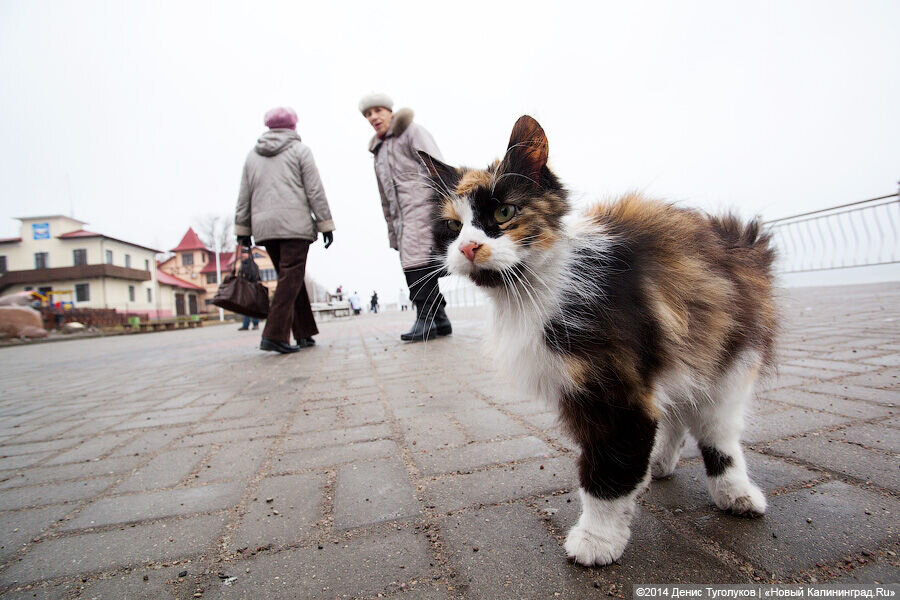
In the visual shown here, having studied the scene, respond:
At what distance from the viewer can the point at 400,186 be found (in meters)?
5.84

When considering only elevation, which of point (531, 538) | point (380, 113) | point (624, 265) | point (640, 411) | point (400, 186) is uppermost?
point (380, 113)

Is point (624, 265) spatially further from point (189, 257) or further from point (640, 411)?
point (189, 257)

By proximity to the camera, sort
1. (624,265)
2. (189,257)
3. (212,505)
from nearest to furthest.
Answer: (624,265), (212,505), (189,257)

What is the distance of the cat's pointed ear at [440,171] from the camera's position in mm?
1739

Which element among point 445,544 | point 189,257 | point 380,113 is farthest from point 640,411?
point 189,257

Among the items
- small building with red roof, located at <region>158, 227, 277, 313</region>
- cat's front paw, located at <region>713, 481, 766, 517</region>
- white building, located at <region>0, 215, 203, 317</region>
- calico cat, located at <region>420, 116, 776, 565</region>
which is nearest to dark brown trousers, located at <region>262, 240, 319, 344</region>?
calico cat, located at <region>420, 116, 776, 565</region>

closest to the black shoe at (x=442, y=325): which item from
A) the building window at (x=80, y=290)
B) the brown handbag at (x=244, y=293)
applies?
the brown handbag at (x=244, y=293)

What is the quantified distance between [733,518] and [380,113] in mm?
5830

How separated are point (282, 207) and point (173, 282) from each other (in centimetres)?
5836

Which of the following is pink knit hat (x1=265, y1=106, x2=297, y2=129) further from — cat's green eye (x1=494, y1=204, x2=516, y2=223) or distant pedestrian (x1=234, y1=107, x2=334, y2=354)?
cat's green eye (x1=494, y1=204, x2=516, y2=223)

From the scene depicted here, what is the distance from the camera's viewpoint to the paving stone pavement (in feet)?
4.13

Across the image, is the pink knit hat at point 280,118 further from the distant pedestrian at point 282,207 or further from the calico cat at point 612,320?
the calico cat at point 612,320

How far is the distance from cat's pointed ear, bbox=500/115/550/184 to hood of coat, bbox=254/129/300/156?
504 centimetres

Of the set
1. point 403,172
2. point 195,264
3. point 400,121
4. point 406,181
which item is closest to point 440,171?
point 406,181
